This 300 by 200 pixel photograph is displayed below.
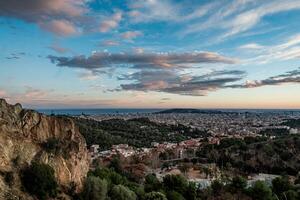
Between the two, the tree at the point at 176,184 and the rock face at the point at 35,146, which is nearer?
the rock face at the point at 35,146

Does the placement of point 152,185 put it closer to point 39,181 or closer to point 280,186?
point 280,186

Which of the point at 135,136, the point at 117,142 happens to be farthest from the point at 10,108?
the point at 135,136

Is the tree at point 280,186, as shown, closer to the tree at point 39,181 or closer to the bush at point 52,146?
the bush at point 52,146

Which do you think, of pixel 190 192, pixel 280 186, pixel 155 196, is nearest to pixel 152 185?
pixel 190 192

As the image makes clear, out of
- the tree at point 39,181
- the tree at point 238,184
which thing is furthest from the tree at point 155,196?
the tree at point 238,184

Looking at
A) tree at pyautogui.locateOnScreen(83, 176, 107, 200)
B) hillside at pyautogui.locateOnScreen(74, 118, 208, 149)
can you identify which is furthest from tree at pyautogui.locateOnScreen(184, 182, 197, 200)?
hillside at pyautogui.locateOnScreen(74, 118, 208, 149)

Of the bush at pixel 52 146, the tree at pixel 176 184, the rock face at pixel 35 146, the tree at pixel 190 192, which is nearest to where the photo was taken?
the rock face at pixel 35 146

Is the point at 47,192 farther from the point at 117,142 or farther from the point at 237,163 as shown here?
the point at 117,142

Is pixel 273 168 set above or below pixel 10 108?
below
